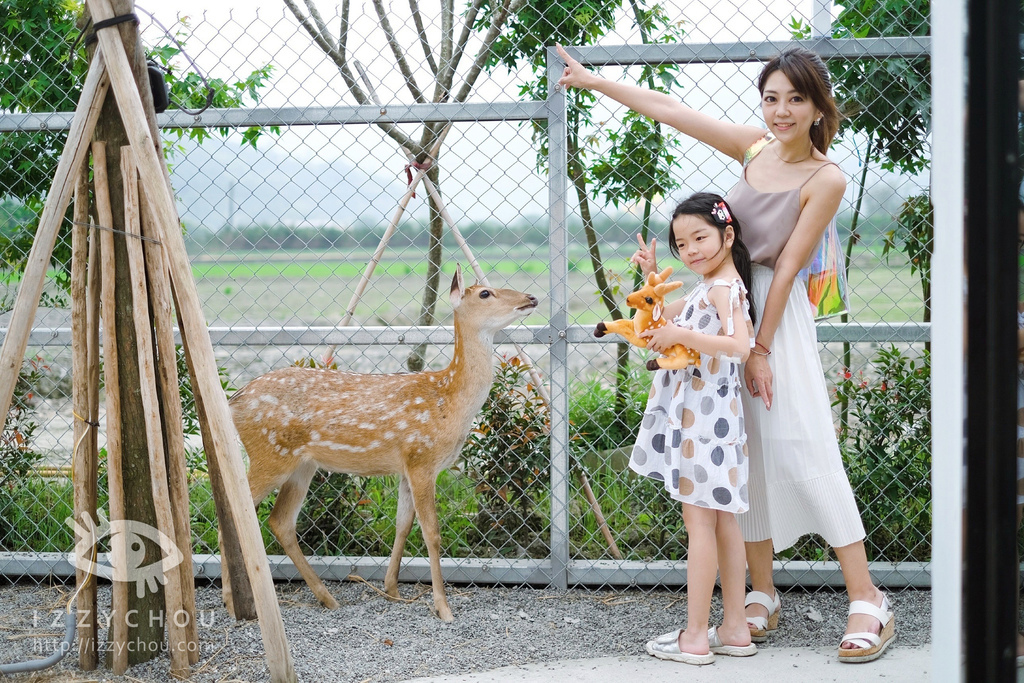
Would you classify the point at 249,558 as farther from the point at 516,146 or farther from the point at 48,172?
the point at 48,172

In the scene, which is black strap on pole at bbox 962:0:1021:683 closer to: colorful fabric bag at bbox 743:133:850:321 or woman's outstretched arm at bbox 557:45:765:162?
colorful fabric bag at bbox 743:133:850:321

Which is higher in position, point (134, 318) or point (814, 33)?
point (814, 33)

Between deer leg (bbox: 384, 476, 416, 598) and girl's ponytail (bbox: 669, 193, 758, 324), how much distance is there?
5.15 feet

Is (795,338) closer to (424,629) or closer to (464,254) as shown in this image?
(464,254)

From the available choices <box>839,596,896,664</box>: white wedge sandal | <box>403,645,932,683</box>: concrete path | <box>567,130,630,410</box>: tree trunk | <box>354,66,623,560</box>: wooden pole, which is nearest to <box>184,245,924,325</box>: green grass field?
<box>567,130,630,410</box>: tree trunk

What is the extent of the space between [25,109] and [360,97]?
1.66m

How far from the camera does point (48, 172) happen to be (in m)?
4.25

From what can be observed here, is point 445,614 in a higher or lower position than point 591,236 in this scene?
lower

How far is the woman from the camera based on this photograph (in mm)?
2879

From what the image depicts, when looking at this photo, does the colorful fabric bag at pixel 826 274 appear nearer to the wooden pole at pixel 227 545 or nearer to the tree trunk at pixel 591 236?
the tree trunk at pixel 591 236

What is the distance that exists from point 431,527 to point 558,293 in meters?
1.10

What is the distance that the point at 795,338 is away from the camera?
2992mm

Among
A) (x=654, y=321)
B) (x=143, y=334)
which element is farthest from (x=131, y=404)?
(x=654, y=321)

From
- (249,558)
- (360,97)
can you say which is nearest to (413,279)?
(360,97)
